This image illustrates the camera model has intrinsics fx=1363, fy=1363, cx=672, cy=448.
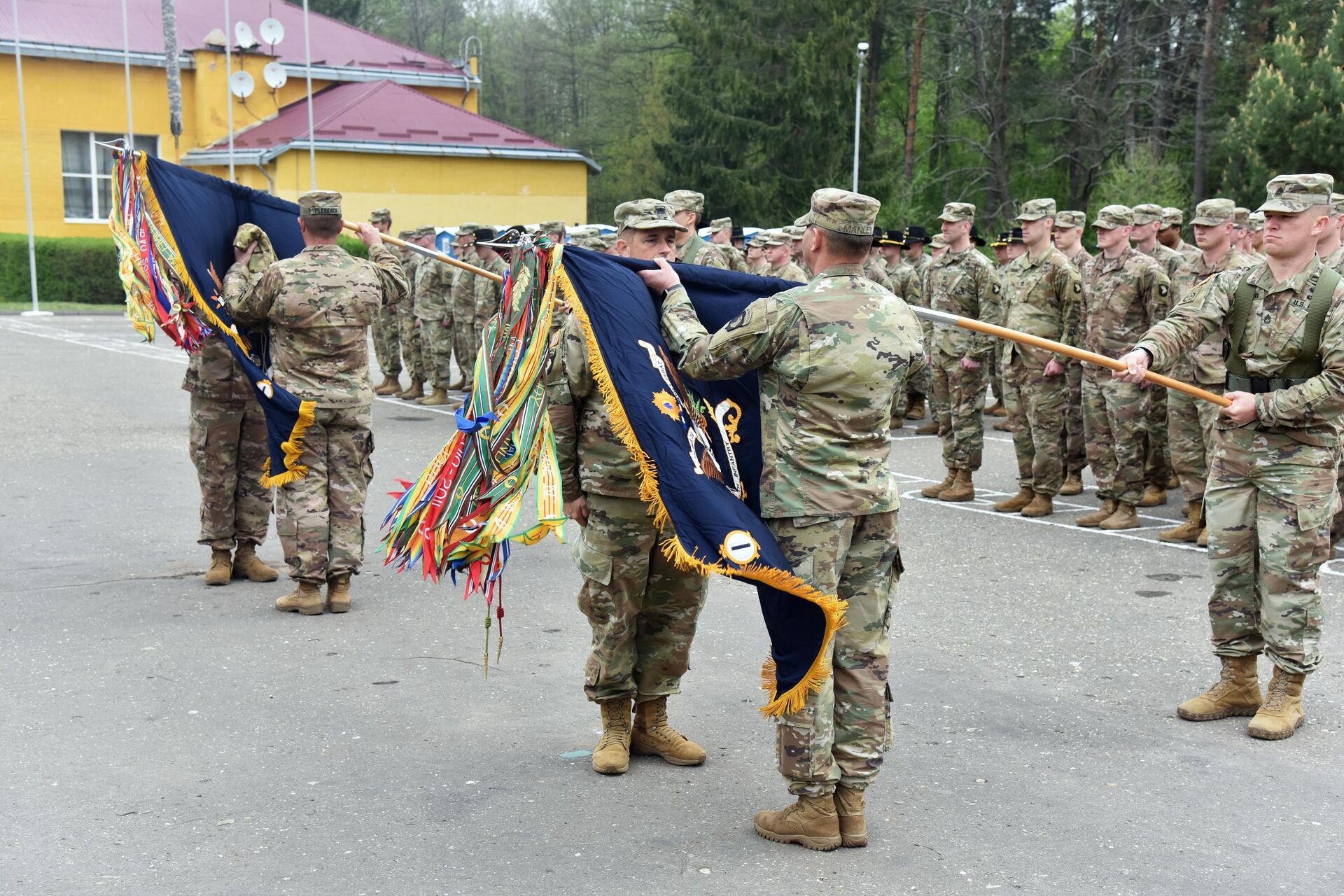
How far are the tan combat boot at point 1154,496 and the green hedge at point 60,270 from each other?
27.8 metres

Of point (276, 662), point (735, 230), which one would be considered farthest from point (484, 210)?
point (276, 662)

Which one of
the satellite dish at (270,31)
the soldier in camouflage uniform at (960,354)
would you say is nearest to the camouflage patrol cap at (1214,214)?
the soldier in camouflage uniform at (960,354)

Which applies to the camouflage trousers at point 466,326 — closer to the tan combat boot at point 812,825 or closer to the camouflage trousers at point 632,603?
the camouflage trousers at point 632,603

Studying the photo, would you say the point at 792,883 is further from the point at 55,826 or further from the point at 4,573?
the point at 4,573

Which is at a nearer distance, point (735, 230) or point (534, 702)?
point (534, 702)

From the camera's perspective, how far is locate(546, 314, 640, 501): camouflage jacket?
530 cm

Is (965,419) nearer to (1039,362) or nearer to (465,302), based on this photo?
(1039,362)

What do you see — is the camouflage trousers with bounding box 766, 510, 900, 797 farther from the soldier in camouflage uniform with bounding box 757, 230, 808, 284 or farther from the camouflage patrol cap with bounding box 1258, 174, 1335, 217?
the soldier in camouflage uniform with bounding box 757, 230, 808, 284

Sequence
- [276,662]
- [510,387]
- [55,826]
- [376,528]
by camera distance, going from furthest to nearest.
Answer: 1. [376,528]
2. [276,662]
3. [510,387]
4. [55,826]

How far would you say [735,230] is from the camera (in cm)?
2105

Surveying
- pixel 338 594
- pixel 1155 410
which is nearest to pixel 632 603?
pixel 338 594

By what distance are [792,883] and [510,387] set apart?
210 centimetres

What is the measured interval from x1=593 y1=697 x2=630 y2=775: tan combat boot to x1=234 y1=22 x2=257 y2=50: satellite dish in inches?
1323

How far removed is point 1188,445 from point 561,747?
20.8 feet
